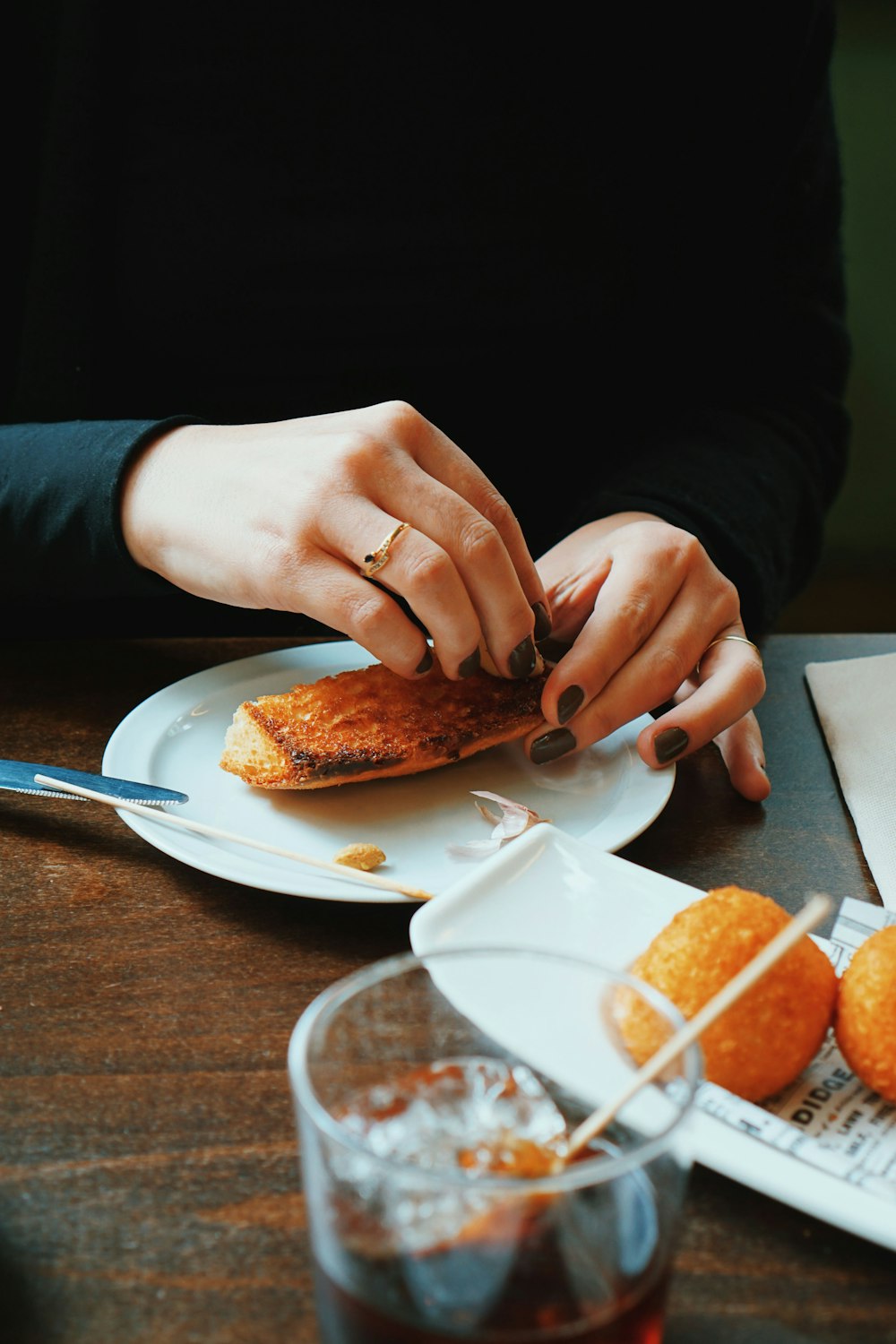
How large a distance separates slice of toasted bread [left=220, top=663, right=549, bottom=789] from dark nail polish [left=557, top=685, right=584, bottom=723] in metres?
0.03

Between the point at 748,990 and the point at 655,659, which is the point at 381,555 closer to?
the point at 655,659

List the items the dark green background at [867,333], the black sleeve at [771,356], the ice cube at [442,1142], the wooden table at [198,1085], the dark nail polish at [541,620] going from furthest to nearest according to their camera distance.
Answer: the dark green background at [867,333]
the black sleeve at [771,356]
the dark nail polish at [541,620]
the wooden table at [198,1085]
the ice cube at [442,1142]

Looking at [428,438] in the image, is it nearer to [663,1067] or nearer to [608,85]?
[663,1067]

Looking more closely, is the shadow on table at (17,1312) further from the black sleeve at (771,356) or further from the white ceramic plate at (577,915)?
the black sleeve at (771,356)

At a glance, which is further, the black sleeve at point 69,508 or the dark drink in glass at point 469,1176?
the black sleeve at point 69,508

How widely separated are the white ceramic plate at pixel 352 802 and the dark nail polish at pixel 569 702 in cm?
5

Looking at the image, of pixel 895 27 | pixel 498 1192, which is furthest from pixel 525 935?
→ pixel 895 27

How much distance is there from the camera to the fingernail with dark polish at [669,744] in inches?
33.6

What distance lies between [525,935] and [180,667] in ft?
1.95

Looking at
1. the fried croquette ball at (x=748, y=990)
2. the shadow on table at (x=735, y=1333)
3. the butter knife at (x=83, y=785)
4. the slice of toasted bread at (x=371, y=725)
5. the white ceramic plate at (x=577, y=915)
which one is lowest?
the butter knife at (x=83, y=785)

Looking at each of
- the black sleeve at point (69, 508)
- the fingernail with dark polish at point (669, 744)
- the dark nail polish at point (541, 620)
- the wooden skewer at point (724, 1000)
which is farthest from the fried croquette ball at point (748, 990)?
the black sleeve at point (69, 508)

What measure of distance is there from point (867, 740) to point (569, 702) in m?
0.26

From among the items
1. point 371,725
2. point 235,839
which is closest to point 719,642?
point 371,725

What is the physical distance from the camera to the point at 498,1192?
31 cm
